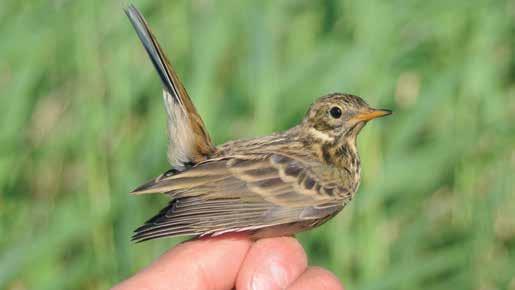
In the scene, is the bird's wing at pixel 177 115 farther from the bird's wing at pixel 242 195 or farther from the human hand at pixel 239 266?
the human hand at pixel 239 266

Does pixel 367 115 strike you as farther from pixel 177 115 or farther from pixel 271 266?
pixel 271 266

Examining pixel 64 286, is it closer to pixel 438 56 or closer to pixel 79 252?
pixel 79 252

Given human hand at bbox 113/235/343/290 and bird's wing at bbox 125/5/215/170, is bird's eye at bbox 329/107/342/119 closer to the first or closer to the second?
bird's wing at bbox 125/5/215/170

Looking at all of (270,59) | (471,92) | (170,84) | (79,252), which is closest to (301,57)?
(270,59)

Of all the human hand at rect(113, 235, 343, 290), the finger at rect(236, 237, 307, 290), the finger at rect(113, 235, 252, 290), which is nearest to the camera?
the finger at rect(113, 235, 252, 290)

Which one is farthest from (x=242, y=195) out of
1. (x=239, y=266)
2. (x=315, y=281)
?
(x=315, y=281)

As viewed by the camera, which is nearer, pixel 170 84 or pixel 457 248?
pixel 170 84

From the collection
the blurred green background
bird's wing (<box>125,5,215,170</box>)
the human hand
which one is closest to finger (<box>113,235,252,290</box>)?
the human hand
